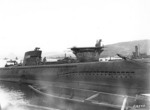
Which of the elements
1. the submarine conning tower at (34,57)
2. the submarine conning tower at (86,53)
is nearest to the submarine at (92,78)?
the submarine conning tower at (86,53)

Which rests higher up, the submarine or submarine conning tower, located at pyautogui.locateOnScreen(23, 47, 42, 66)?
submarine conning tower, located at pyautogui.locateOnScreen(23, 47, 42, 66)

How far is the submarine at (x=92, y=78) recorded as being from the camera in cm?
1911

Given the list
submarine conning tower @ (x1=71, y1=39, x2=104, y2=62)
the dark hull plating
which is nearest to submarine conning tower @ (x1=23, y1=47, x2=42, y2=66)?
the dark hull plating

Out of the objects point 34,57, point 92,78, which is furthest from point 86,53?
point 34,57

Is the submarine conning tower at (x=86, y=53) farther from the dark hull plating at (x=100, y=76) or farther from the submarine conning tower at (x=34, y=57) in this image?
the submarine conning tower at (x=34, y=57)

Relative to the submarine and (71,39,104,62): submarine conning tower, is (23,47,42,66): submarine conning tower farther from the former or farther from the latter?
(71,39,104,62): submarine conning tower

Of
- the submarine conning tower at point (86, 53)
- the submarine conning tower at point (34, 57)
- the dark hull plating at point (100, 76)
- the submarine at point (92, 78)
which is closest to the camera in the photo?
the submarine at point (92, 78)

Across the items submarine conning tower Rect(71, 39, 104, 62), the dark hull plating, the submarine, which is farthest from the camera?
submarine conning tower Rect(71, 39, 104, 62)

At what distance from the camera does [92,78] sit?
24.1 meters

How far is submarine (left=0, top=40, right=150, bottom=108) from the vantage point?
19112mm

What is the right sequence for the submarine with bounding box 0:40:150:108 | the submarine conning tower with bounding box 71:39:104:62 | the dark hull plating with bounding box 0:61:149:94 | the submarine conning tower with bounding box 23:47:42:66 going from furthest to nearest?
1. the submarine conning tower with bounding box 23:47:42:66
2. the submarine conning tower with bounding box 71:39:104:62
3. the dark hull plating with bounding box 0:61:149:94
4. the submarine with bounding box 0:40:150:108

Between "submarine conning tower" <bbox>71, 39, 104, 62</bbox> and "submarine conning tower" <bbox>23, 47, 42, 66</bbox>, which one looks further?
"submarine conning tower" <bbox>23, 47, 42, 66</bbox>

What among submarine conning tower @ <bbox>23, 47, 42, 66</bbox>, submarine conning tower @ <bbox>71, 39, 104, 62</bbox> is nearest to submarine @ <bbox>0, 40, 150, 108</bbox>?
submarine conning tower @ <bbox>71, 39, 104, 62</bbox>

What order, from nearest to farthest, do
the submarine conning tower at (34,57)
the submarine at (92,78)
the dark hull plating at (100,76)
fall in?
the submarine at (92,78) < the dark hull plating at (100,76) < the submarine conning tower at (34,57)
